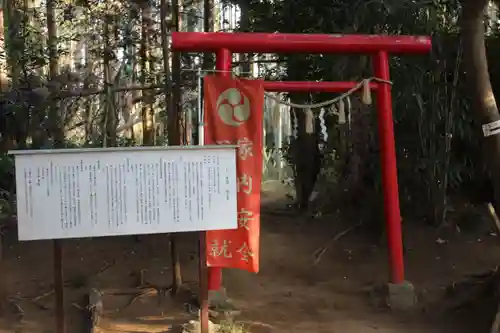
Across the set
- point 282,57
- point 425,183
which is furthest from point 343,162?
point 282,57

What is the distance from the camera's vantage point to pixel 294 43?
5.84 metres

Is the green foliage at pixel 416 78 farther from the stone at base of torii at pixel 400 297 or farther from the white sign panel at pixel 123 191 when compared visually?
the white sign panel at pixel 123 191

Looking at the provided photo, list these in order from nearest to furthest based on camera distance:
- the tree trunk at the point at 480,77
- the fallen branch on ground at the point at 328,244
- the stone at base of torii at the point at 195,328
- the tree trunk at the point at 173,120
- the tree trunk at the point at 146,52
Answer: the stone at base of torii at the point at 195,328 < the tree trunk at the point at 480,77 < the tree trunk at the point at 173,120 < the fallen branch on ground at the point at 328,244 < the tree trunk at the point at 146,52

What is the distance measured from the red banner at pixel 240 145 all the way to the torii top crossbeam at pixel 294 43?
0.42 metres

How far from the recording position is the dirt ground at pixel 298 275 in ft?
18.9

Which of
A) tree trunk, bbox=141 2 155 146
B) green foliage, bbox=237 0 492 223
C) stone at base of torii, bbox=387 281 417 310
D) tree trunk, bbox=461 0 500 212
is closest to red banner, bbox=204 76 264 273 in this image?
stone at base of torii, bbox=387 281 417 310

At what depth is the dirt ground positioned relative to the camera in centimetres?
576

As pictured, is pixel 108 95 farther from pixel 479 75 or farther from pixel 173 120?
pixel 479 75

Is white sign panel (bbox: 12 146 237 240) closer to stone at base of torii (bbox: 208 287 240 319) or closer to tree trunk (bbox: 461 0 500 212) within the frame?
stone at base of torii (bbox: 208 287 240 319)

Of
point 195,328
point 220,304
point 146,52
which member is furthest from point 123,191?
point 146,52

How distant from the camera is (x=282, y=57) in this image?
8781mm

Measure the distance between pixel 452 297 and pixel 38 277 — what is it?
487 cm

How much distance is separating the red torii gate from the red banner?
235 millimetres

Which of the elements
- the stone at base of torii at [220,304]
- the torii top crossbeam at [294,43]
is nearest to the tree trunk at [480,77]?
the torii top crossbeam at [294,43]
